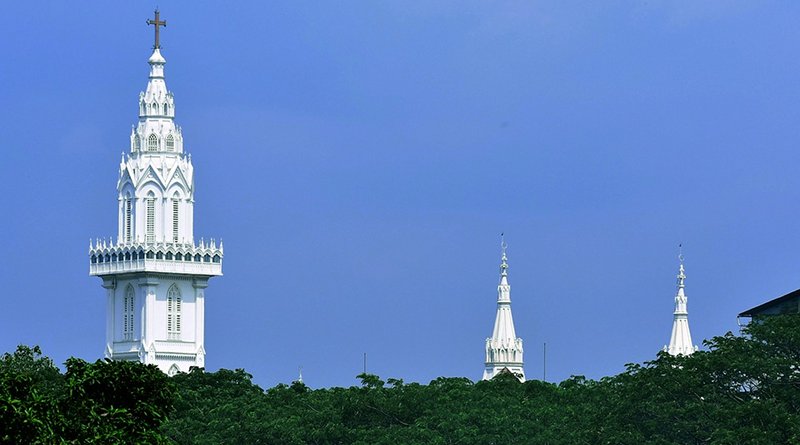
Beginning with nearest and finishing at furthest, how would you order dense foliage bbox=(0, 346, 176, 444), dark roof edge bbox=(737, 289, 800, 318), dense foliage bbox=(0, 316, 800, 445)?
dense foliage bbox=(0, 346, 176, 444)
dense foliage bbox=(0, 316, 800, 445)
dark roof edge bbox=(737, 289, 800, 318)

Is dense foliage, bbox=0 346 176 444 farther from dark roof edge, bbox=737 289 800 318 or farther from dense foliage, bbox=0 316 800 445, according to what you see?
dark roof edge, bbox=737 289 800 318

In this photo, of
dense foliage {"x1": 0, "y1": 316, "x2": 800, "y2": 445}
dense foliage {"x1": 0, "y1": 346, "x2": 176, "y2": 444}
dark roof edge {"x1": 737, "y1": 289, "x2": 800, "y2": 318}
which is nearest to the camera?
dense foliage {"x1": 0, "y1": 346, "x2": 176, "y2": 444}

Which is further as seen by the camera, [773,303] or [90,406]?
[773,303]

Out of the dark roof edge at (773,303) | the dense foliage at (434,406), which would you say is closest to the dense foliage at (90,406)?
the dense foliage at (434,406)

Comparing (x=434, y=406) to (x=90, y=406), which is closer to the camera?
(x=90, y=406)

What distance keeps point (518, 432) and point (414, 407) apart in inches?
305

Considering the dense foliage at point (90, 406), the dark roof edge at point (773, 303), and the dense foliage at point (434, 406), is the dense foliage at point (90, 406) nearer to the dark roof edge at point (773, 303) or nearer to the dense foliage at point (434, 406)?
the dense foliage at point (434, 406)

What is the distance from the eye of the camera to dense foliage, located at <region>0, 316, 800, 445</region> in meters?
74.9

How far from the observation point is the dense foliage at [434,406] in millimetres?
74875

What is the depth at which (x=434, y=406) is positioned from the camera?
450 feet

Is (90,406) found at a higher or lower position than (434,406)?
lower

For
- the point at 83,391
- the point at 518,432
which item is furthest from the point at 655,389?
the point at 83,391

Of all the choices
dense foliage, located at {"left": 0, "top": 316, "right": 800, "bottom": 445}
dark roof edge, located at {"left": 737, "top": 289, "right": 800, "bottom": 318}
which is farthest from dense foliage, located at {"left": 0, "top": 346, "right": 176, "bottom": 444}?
dark roof edge, located at {"left": 737, "top": 289, "right": 800, "bottom": 318}

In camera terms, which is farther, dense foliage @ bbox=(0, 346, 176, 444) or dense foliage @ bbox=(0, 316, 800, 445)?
dense foliage @ bbox=(0, 316, 800, 445)
